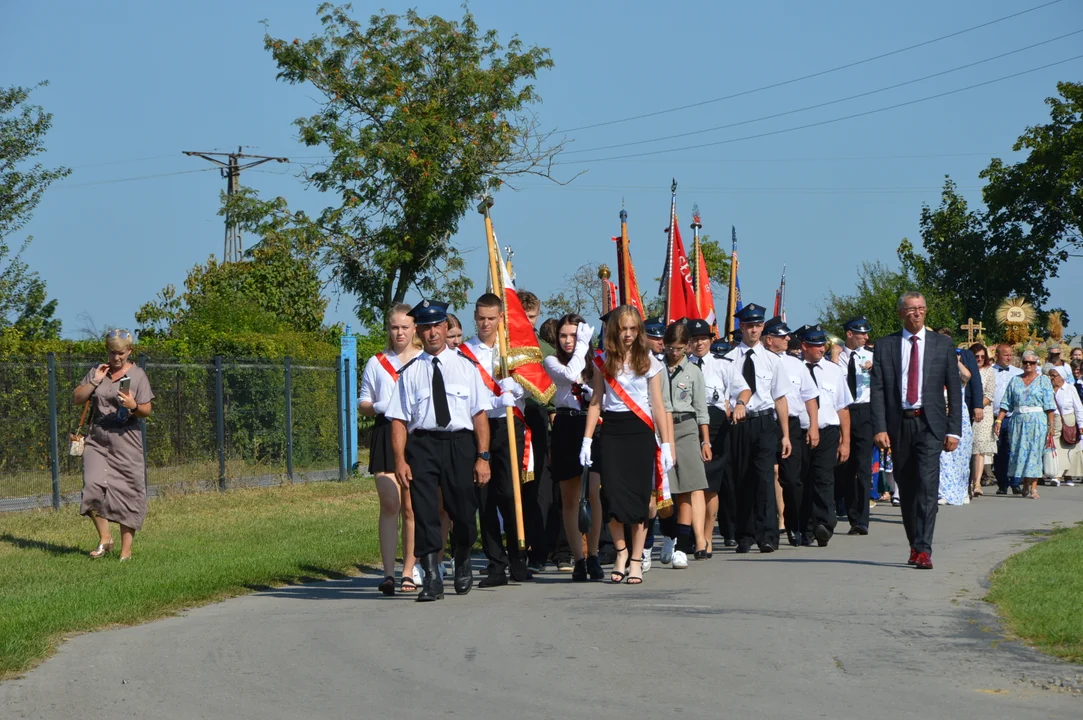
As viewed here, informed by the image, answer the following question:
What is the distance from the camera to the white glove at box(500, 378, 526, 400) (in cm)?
1048

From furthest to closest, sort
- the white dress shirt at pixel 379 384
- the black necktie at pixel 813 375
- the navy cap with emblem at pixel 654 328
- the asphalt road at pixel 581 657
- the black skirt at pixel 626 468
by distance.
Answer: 1. the black necktie at pixel 813 375
2. the navy cap with emblem at pixel 654 328
3. the black skirt at pixel 626 468
4. the white dress shirt at pixel 379 384
5. the asphalt road at pixel 581 657

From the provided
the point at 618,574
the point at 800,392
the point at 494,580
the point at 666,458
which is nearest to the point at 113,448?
the point at 494,580

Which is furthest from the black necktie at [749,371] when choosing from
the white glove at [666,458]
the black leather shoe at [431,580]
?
the black leather shoe at [431,580]

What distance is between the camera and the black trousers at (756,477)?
12.8 meters

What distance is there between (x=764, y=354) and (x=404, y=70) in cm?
1712

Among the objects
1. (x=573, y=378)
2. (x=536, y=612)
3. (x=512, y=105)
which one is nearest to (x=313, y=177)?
(x=512, y=105)

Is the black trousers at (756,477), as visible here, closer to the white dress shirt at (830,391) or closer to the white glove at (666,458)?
the white dress shirt at (830,391)

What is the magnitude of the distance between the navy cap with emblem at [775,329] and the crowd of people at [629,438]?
0.02 m

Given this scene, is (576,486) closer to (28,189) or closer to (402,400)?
(402,400)

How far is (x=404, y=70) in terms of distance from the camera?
2836 centimetres

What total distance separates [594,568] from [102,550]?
14.9ft

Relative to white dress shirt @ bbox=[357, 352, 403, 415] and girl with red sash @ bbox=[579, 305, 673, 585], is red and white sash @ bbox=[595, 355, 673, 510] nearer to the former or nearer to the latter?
girl with red sash @ bbox=[579, 305, 673, 585]

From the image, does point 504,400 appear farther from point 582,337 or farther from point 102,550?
point 102,550

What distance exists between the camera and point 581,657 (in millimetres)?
7355
